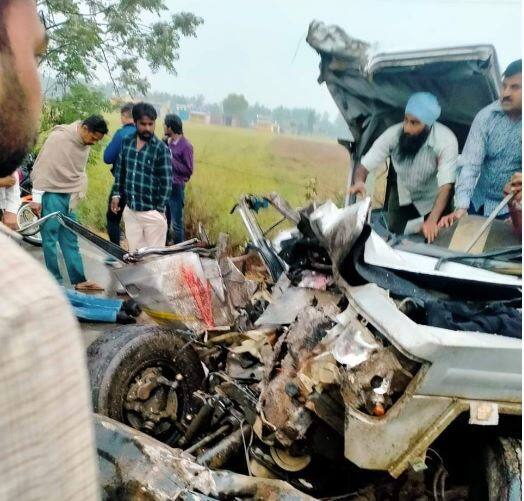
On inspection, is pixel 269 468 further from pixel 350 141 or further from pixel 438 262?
pixel 350 141

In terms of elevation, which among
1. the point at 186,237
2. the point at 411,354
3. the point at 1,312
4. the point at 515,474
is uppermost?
the point at 1,312

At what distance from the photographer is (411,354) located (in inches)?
78.4

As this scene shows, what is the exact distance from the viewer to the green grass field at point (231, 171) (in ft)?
28.2

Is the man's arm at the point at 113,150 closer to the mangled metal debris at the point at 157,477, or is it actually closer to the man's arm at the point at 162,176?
the man's arm at the point at 162,176

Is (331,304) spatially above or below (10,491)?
below

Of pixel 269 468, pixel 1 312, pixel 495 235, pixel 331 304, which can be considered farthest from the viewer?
pixel 495 235

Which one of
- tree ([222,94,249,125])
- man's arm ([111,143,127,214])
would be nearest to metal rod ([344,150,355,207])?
man's arm ([111,143,127,214])

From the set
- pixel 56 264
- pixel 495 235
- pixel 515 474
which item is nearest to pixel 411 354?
pixel 515 474

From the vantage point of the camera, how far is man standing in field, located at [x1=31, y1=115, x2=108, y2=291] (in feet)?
19.9

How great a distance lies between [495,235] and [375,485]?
1.38 metres

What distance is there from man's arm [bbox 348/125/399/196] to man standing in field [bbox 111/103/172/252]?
222cm

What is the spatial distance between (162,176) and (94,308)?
1.50 meters

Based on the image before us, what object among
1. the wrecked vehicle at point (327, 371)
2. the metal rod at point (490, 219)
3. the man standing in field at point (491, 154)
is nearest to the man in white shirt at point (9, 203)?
the wrecked vehicle at point (327, 371)

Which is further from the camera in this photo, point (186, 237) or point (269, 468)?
point (186, 237)
